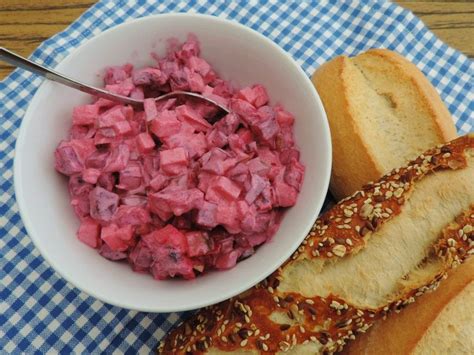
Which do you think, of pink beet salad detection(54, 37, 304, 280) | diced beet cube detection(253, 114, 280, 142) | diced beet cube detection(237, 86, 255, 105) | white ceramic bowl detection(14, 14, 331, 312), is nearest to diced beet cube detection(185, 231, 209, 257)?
pink beet salad detection(54, 37, 304, 280)

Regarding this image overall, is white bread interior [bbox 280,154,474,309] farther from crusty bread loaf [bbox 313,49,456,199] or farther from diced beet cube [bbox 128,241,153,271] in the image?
diced beet cube [bbox 128,241,153,271]

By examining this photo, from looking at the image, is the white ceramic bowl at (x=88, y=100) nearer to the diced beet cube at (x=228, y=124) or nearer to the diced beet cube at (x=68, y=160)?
the diced beet cube at (x=68, y=160)

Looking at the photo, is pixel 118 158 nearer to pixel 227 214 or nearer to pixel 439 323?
pixel 227 214

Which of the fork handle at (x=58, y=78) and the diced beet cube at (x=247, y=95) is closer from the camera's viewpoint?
the fork handle at (x=58, y=78)

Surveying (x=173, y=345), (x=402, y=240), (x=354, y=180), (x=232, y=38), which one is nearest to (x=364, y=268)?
(x=402, y=240)

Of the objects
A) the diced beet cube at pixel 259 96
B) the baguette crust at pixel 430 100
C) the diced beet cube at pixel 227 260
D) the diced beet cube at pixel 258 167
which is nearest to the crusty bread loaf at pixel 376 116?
the baguette crust at pixel 430 100

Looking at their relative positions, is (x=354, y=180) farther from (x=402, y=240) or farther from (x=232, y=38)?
(x=232, y=38)
